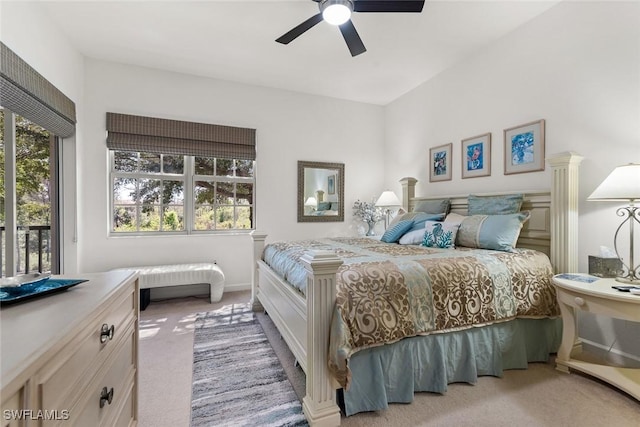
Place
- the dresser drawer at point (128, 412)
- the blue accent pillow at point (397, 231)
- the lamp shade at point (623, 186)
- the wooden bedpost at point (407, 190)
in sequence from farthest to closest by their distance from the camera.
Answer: the wooden bedpost at point (407, 190)
the blue accent pillow at point (397, 231)
the lamp shade at point (623, 186)
the dresser drawer at point (128, 412)

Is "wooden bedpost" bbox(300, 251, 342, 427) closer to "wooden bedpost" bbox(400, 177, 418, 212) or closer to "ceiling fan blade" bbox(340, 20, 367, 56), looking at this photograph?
"ceiling fan blade" bbox(340, 20, 367, 56)

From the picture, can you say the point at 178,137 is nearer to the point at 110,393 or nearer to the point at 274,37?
the point at 274,37

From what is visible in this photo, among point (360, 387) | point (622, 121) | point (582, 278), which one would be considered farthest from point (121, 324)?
point (622, 121)

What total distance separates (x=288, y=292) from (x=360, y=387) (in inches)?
30.0

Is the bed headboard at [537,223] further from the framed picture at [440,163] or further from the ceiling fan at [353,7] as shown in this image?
the ceiling fan at [353,7]

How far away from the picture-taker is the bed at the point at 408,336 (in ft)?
4.81

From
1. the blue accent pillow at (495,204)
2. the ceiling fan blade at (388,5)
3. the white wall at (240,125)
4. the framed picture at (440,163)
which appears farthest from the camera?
the framed picture at (440,163)

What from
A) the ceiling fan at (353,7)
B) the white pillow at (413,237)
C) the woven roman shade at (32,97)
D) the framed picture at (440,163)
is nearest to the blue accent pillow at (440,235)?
the white pillow at (413,237)

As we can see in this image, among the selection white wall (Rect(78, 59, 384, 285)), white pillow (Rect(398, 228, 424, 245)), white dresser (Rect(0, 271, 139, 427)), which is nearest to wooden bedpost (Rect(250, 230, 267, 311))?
white wall (Rect(78, 59, 384, 285))

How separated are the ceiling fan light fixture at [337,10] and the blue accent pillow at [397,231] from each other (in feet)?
6.36

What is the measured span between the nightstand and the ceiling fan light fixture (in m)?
2.39

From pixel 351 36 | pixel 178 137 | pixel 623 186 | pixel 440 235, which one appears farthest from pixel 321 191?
pixel 623 186

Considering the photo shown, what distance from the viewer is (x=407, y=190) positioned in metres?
4.13

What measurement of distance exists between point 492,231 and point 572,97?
4.32 ft
